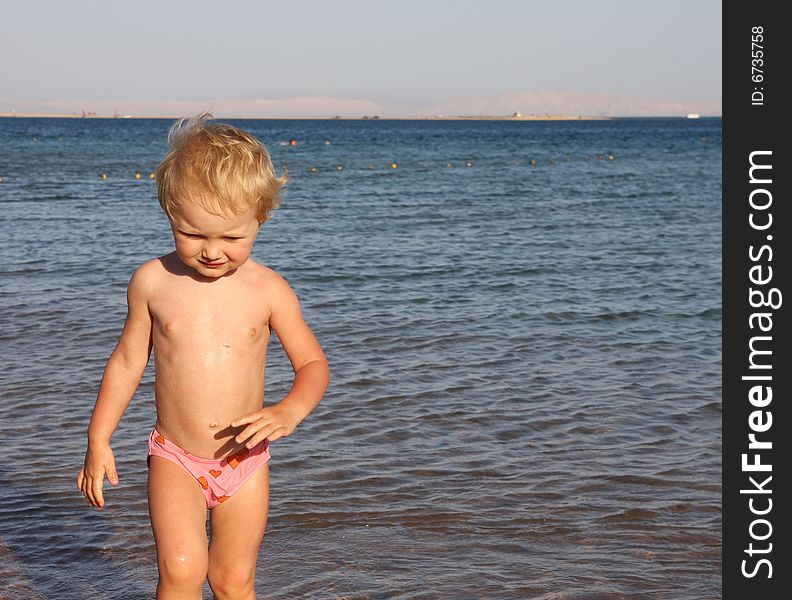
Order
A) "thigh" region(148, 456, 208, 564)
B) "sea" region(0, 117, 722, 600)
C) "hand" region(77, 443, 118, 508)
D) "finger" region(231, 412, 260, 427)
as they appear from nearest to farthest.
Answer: "finger" region(231, 412, 260, 427)
"thigh" region(148, 456, 208, 564)
"hand" region(77, 443, 118, 508)
"sea" region(0, 117, 722, 600)

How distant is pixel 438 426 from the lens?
6.86 m

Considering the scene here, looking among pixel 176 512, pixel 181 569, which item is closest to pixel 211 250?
pixel 176 512

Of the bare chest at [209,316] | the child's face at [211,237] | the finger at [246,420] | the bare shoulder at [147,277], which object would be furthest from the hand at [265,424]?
the bare shoulder at [147,277]

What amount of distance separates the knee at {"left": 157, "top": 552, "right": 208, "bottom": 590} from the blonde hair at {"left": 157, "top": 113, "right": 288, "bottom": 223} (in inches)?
45.3

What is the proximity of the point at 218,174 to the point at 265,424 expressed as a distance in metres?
0.85

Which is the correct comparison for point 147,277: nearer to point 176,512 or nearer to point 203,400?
point 203,400

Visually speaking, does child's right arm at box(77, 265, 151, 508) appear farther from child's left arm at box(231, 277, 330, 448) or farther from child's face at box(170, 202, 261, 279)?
child's left arm at box(231, 277, 330, 448)

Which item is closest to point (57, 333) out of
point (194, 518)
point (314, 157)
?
point (194, 518)

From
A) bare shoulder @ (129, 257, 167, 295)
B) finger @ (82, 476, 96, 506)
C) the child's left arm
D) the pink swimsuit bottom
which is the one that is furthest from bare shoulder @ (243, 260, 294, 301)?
finger @ (82, 476, 96, 506)

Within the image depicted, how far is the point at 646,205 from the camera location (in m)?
25.4

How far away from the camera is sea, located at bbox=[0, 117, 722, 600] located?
4738mm
